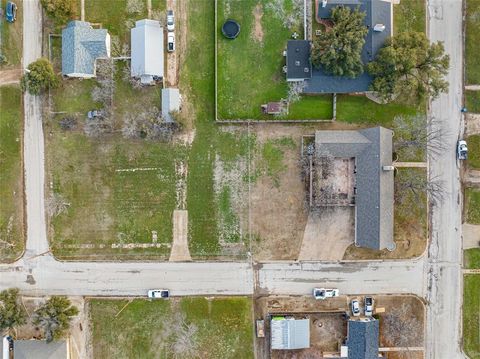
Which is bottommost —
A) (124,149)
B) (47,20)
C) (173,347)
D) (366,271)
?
(173,347)

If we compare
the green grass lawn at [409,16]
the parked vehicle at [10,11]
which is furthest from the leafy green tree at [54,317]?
the green grass lawn at [409,16]

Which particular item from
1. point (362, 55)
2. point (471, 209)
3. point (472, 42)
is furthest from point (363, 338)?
point (472, 42)

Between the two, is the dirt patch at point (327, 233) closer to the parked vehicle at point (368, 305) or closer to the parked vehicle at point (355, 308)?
the parked vehicle at point (355, 308)

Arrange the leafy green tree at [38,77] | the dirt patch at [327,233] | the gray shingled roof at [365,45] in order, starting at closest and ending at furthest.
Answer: the leafy green tree at [38,77]
the gray shingled roof at [365,45]
the dirt patch at [327,233]

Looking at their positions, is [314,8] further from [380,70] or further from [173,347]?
[173,347]

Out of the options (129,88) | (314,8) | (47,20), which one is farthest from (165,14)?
(314,8)

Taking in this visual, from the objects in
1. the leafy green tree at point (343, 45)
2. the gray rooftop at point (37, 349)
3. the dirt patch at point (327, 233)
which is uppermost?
the leafy green tree at point (343, 45)

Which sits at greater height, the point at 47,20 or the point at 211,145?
the point at 47,20

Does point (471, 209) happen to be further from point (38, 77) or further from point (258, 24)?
point (38, 77)
